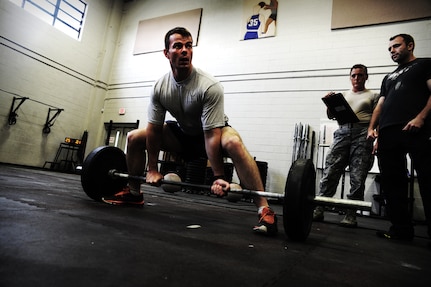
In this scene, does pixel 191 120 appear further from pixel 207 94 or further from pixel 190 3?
pixel 190 3

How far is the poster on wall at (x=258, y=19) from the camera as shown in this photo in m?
5.85

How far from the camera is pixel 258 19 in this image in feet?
19.7

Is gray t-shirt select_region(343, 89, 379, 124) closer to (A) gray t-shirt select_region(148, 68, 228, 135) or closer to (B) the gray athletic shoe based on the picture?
(B) the gray athletic shoe

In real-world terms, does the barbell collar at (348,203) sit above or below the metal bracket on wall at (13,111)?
below

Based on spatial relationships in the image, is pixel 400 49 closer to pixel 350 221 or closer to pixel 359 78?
pixel 359 78

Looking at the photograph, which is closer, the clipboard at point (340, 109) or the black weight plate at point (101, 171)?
the black weight plate at point (101, 171)

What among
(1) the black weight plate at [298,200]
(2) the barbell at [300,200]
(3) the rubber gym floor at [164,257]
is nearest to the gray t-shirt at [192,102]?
(2) the barbell at [300,200]

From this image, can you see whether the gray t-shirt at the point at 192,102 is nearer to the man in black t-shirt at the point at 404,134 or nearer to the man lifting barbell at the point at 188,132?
the man lifting barbell at the point at 188,132

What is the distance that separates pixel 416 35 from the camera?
4.61 m

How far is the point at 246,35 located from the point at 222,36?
608 mm

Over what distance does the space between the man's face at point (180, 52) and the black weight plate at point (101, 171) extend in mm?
783

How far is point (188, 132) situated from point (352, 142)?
1469 millimetres

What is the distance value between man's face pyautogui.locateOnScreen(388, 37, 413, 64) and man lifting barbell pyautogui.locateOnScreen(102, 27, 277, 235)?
1.32 metres

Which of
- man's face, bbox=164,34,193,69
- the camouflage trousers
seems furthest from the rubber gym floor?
the camouflage trousers
